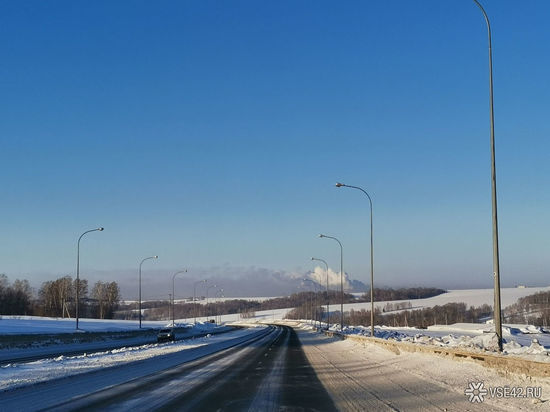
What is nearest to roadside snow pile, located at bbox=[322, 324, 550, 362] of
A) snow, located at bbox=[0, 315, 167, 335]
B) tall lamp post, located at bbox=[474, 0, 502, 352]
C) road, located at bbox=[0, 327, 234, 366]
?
tall lamp post, located at bbox=[474, 0, 502, 352]

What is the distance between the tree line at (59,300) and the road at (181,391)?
130 m

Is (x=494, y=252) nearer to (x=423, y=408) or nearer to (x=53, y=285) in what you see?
(x=423, y=408)

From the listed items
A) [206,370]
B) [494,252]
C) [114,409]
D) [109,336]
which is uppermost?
[494,252]

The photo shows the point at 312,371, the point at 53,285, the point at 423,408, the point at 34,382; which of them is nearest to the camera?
the point at 423,408

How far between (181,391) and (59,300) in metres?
164

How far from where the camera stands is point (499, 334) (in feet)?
61.7

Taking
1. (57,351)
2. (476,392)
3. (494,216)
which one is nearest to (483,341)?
(494,216)

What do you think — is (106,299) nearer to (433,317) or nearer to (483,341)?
(433,317)

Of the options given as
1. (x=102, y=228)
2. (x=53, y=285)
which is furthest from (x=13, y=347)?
(x=53, y=285)

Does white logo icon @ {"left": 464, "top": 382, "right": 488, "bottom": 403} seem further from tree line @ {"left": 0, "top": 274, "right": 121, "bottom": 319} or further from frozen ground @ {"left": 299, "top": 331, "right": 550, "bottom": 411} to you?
tree line @ {"left": 0, "top": 274, "right": 121, "bottom": 319}

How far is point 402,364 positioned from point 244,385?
31.0 ft

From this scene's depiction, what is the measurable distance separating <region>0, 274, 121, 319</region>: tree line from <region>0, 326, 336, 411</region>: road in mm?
130036

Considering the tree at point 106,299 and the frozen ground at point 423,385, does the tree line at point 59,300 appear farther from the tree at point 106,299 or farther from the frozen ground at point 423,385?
the frozen ground at point 423,385

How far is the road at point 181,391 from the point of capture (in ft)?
44.5
